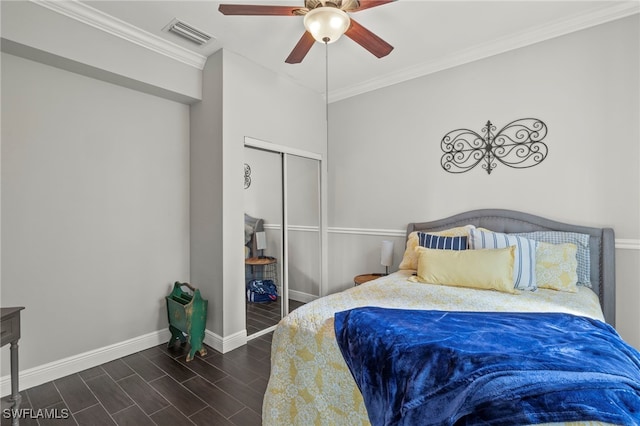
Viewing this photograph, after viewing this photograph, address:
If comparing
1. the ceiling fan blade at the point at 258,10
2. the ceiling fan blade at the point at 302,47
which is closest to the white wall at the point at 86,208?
the ceiling fan blade at the point at 302,47

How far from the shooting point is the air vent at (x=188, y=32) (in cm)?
252

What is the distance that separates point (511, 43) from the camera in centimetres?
279

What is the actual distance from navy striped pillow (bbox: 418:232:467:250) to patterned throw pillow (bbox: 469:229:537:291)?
0.08 m

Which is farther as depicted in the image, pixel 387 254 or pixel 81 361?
pixel 387 254

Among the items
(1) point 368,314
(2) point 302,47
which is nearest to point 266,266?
(1) point 368,314

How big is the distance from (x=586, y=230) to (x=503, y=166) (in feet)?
2.74

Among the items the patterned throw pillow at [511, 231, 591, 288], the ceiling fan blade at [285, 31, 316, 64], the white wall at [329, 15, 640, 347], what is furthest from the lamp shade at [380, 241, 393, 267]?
the ceiling fan blade at [285, 31, 316, 64]

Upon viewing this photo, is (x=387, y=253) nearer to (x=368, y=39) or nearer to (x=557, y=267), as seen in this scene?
(x=557, y=267)

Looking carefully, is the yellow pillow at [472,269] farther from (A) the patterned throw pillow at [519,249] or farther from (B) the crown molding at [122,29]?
(B) the crown molding at [122,29]

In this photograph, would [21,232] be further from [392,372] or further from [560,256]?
[560,256]

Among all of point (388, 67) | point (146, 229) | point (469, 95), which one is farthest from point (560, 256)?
point (146, 229)

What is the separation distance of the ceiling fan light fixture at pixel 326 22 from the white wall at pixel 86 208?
1.90 m

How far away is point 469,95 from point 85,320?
4096 mm

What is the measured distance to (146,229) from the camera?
9.53ft
